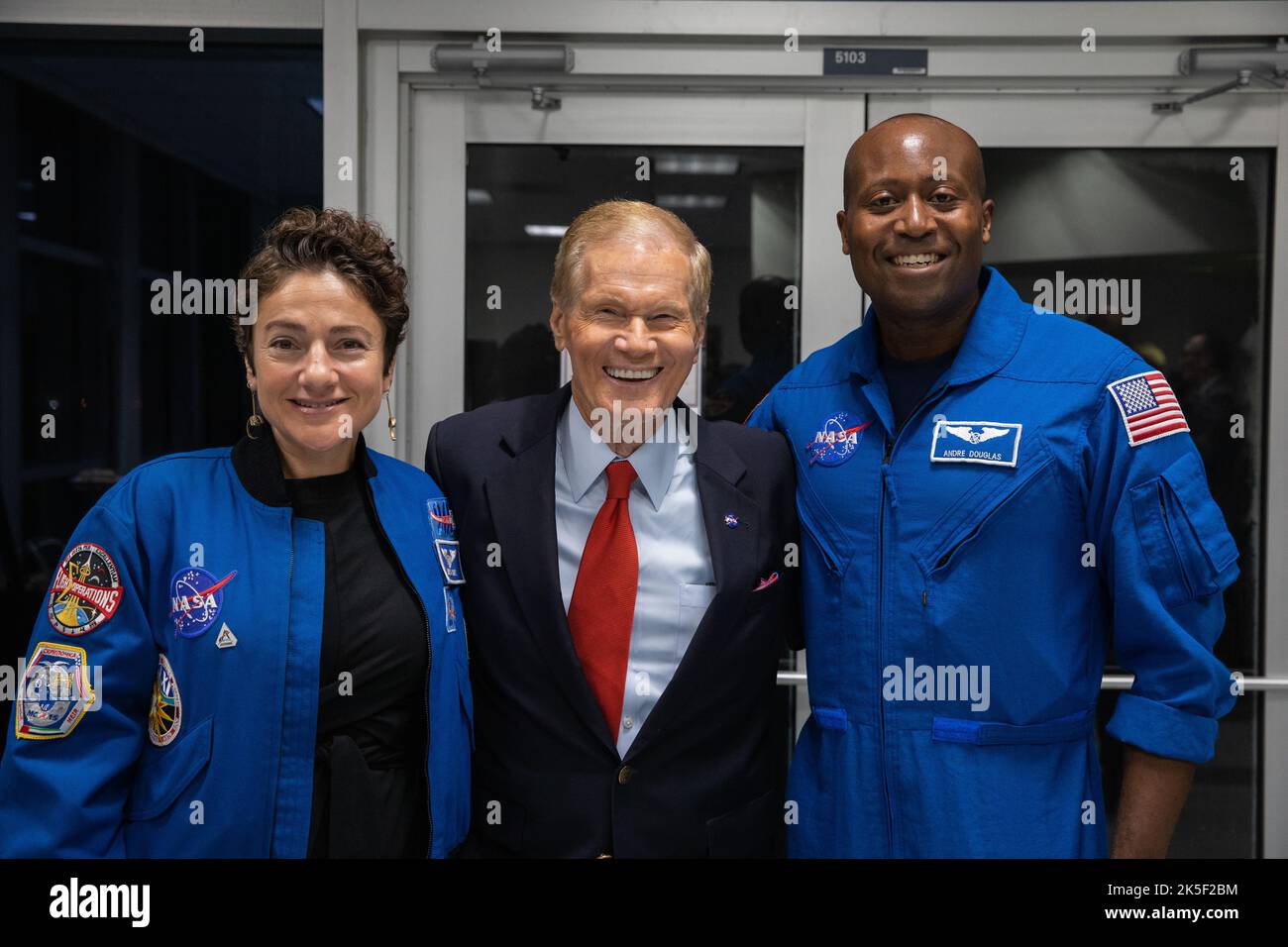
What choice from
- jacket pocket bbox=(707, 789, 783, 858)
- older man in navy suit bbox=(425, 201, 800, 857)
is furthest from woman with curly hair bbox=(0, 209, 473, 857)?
jacket pocket bbox=(707, 789, 783, 858)

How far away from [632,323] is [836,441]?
0.44 m

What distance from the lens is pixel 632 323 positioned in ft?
5.51

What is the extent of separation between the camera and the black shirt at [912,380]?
5.99 feet

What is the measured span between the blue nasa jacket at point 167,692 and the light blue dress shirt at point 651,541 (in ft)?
1.44

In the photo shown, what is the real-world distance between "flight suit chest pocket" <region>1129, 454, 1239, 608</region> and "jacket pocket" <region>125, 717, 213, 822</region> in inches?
57.5

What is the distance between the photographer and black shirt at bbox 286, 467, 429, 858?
1.46m

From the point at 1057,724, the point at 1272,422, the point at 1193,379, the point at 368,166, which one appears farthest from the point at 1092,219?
the point at 368,166

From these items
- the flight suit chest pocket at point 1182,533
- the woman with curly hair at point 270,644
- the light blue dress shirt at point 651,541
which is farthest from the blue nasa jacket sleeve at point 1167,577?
the woman with curly hair at point 270,644

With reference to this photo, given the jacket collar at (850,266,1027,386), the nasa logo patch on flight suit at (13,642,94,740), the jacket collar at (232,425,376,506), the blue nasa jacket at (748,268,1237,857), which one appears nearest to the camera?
the nasa logo patch on flight suit at (13,642,94,740)

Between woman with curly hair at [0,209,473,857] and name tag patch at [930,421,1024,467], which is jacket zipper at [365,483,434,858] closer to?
woman with curly hair at [0,209,473,857]

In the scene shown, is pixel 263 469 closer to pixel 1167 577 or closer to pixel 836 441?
pixel 836 441

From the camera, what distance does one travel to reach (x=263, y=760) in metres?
1.42

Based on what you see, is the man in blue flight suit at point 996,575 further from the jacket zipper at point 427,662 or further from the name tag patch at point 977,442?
the jacket zipper at point 427,662

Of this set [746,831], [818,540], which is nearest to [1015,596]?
[818,540]
